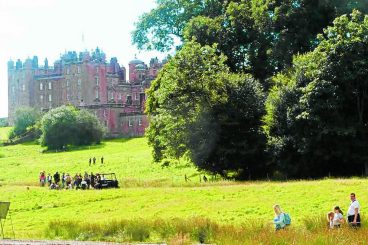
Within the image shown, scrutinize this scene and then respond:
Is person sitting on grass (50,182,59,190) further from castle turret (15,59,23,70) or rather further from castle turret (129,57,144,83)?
castle turret (15,59,23,70)

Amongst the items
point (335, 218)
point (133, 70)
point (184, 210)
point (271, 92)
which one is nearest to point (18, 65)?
point (133, 70)

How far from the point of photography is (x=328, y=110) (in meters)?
43.1

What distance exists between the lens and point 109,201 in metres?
37.2

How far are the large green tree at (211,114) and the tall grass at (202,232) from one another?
22531 mm

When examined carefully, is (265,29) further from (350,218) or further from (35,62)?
(35,62)

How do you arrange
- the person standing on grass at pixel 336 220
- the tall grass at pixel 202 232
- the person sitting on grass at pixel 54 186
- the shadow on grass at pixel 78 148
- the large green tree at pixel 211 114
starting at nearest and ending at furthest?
the tall grass at pixel 202 232, the person standing on grass at pixel 336 220, the large green tree at pixel 211 114, the person sitting on grass at pixel 54 186, the shadow on grass at pixel 78 148

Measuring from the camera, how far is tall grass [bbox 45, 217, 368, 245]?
17.6 meters

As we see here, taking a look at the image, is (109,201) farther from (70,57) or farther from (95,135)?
(70,57)


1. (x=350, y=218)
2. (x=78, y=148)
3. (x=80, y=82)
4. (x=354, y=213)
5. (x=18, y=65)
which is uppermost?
(x=18, y=65)

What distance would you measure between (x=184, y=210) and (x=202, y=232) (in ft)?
33.7

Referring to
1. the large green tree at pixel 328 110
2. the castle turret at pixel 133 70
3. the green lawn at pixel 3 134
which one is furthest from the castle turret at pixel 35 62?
the large green tree at pixel 328 110

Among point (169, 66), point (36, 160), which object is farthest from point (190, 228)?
point (36, 160)

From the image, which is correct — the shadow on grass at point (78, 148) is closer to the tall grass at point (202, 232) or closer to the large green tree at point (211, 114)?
the large green tree at point (211, 114)

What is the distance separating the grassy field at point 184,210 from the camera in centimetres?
2091
